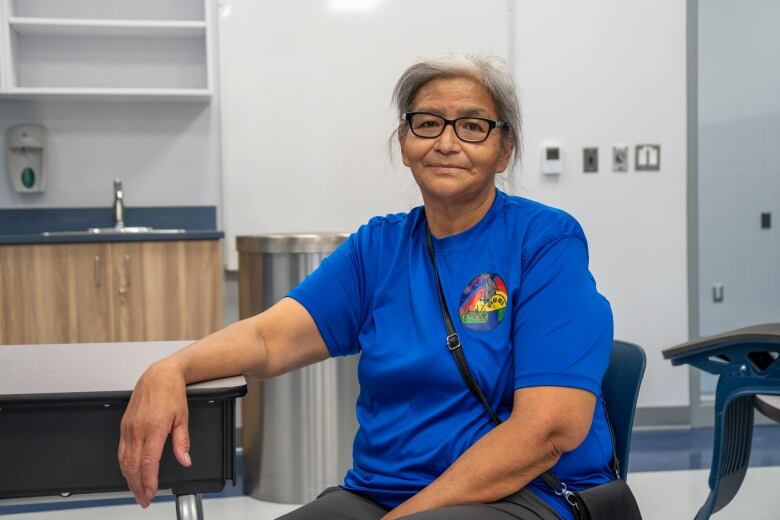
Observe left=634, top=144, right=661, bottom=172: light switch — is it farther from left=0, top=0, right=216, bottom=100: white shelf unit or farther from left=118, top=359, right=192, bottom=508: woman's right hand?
left=118, top=359, right=192, bottom=508: woman's right hand

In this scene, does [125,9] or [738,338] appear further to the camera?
[125,9]

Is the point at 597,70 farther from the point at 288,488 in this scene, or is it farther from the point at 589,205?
the point at 288,488

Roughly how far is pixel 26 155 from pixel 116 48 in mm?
630

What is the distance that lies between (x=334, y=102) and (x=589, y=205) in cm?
133

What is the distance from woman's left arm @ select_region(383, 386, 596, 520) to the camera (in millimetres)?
1299

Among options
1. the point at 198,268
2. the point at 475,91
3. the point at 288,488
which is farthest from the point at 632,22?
the point at 475,91

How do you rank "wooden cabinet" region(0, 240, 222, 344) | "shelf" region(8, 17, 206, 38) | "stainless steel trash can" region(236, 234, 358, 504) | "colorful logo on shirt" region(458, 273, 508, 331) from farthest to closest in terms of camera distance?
"shelf" region(8, 17, 206, 38) < "wooden cabinet" region(0, 240, 222, 344) < "stainless steel trash can" region(236, 234, 358, 504) < "colorful logo on shirt" region(458, 273, 508, 331)

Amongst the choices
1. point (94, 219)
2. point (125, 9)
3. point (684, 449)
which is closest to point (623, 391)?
point (684, 449)

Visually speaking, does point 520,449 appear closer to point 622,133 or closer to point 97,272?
point 97,272

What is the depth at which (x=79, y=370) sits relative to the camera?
52.9 inches

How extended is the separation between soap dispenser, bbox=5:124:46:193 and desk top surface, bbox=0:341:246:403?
2483 mm

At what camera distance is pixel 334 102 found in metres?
3.97

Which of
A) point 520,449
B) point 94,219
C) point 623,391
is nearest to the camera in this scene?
point 520,449

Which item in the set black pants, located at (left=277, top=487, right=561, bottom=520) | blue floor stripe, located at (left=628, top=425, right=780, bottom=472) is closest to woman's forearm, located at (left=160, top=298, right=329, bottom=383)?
black pants, located at (left=277, top=487, right=561, bottom=520)
